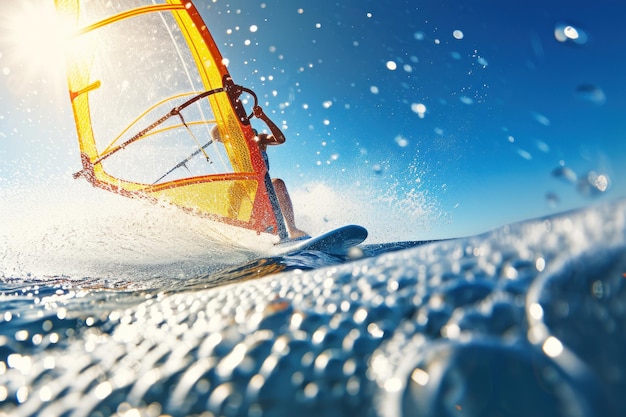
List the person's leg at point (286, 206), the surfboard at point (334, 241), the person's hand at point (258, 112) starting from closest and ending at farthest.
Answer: the surfboard at point (334, 241)
the person's hand at point (258, 112)
the person's leg at point (286, 206)

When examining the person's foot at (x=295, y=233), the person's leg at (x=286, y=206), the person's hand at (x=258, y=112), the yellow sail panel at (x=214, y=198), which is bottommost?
the person's foot at (x=295, y=233)

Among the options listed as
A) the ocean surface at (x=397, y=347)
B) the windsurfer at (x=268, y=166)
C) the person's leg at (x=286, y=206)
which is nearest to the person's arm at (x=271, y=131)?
the windsurfer at (x=268, y=166)

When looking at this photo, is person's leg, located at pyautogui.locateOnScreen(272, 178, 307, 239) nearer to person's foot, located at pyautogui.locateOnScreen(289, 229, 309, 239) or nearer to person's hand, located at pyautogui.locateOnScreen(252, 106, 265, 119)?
person's foot, located at pyautogui.locateOnScreen(289, 229, 309, 239)

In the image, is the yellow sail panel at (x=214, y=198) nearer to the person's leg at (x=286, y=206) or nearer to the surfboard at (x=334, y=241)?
the person's leg at (x=286, y=206)

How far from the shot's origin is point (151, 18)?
413 cm

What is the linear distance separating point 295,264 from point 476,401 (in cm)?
181

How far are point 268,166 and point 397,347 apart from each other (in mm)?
3909

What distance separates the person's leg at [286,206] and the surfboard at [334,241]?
989 mm

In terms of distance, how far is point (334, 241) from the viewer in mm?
3107

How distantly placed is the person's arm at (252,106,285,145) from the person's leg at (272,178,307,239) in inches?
19.3

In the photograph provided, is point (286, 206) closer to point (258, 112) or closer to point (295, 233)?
point (295, 233)

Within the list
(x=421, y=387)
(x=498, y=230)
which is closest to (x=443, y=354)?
(x=421, y=387)

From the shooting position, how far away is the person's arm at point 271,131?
403 centimetres

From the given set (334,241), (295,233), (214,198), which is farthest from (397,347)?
(295,233)
